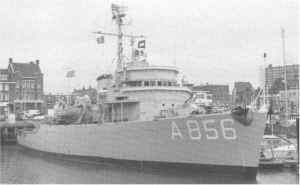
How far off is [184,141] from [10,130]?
109 ft

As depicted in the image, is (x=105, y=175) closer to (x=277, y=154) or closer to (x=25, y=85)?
(x=277, y=154)

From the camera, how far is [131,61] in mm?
24141

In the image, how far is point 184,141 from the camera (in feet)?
61.2

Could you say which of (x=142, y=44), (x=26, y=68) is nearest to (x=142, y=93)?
(x=142, y=44)

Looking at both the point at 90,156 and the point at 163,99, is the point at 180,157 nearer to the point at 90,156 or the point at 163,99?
the point at 163,99

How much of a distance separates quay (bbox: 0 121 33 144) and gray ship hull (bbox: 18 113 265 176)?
2416 centimetres

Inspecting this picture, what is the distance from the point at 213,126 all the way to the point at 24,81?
4882 cm

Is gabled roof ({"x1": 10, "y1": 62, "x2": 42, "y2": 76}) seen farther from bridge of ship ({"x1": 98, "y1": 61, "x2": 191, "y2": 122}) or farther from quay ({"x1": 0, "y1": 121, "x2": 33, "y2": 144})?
bridge of ship ({"x1": 98, "y1": 61, "x2": 191, "y2": 122})

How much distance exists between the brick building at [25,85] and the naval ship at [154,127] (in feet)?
115

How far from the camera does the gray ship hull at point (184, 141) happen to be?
17.5 m

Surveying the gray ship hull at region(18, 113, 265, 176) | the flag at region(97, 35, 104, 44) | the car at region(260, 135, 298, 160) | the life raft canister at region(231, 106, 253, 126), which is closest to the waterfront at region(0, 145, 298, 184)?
the gray ship hull at region(18, 113, 265, 176)

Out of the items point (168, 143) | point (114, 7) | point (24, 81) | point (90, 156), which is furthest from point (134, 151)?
point (24, 81)

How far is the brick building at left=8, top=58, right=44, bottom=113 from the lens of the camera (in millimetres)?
61281

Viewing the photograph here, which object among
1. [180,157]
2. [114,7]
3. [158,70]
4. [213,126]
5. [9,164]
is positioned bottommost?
[9,164]
